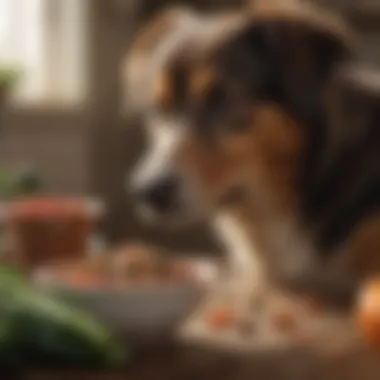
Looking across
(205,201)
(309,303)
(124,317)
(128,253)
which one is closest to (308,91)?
(205,201)

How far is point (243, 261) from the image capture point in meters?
1.76

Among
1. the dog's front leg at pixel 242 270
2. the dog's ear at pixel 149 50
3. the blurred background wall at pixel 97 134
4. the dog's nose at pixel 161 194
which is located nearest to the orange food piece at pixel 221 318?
the dog's front leg at pixel 242 270

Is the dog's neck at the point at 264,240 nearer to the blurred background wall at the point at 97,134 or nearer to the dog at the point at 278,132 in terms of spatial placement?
the dog at the point at 278,132

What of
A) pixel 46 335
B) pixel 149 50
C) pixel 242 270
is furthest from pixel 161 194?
pixel 46 335

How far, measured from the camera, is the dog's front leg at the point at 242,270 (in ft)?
3.85

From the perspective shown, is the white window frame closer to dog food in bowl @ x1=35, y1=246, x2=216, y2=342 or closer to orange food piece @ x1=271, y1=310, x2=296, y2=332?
orange food piece @ x1=271, y1=310, x2=296, y2=332

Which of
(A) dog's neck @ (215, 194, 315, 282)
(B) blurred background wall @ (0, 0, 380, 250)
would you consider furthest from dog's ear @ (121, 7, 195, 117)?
(B) blurred background wall @ (0, 0, 380, 250)

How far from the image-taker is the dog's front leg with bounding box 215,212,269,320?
1.17m

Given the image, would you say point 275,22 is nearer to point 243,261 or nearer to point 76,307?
point 243,261

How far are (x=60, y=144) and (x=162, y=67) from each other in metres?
1.54

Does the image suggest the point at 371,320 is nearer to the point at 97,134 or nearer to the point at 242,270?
the point at 242,270

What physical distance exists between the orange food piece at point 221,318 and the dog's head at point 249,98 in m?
0.52

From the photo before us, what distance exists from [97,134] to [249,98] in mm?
1566

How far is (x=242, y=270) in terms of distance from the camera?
5.15 ft
